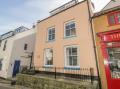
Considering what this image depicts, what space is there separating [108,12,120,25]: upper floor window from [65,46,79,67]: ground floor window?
3544mm

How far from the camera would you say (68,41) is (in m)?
10.7

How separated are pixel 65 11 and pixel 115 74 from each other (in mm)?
7729

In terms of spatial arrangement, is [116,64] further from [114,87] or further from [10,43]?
[10,43]

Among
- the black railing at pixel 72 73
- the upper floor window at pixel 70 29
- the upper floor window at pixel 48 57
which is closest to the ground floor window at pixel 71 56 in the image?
the black railing at pixel 72 73

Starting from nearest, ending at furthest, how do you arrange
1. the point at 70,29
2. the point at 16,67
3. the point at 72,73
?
the point at 72,73 < the point at 70,29 < the point at 16,67

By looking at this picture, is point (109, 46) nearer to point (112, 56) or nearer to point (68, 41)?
point (112, 56)

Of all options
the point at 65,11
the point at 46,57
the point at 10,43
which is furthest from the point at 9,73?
the point at 65,11

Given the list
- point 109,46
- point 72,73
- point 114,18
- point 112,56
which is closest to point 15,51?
point 72,73

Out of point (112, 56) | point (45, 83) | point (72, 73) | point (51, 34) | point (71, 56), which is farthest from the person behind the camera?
point (51, 34)

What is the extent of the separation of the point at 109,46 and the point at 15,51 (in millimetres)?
13475

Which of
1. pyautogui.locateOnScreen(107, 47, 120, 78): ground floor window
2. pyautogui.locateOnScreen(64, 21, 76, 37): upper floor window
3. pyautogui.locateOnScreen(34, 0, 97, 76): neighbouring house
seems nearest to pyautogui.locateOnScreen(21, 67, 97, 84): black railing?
pyautogui.locateOnScreen(34, 0, 97, 76): neighbouring house

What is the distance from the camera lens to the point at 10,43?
17.3 m

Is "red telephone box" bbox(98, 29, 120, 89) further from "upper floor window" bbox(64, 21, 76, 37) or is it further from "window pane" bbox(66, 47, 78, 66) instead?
"upper floor window" bbox(64, 21, 76, 37)

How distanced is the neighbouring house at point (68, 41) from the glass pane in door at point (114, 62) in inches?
47.6
